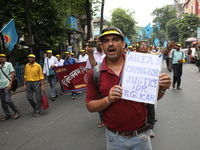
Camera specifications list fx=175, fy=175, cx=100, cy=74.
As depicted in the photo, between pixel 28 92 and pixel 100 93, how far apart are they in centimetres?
429

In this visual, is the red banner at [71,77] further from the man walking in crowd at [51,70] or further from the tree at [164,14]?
the tree at [164,14]

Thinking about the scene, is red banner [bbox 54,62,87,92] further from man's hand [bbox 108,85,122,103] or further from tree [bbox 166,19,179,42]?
tree [bbox 166,19,179,42]

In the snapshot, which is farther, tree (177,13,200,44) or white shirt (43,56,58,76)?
tree (177,13,200,44)

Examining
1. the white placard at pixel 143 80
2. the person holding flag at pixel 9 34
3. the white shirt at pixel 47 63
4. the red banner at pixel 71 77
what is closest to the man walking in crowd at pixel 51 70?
the white shirt at pixel 47 63

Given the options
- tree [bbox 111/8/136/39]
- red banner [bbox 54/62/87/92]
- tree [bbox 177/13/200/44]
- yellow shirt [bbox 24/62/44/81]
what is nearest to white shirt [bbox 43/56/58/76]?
red banner [bbox 54/62/87/92]

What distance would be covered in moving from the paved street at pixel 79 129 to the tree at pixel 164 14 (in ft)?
207

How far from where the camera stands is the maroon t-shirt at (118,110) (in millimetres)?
1579

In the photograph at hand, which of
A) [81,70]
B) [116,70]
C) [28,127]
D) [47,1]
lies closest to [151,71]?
[116,70]

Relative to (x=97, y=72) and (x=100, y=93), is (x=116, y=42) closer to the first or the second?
(x=97, y=72)

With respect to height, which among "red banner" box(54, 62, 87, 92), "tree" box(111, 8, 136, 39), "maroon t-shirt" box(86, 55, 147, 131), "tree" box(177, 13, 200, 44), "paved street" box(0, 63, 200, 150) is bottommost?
"paved street" box(0, 63, 200, 150)

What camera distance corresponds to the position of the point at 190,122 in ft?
13.6

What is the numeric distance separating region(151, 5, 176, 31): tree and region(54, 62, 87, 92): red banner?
61.9 m

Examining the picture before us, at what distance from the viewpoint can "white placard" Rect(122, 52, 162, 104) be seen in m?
1.49

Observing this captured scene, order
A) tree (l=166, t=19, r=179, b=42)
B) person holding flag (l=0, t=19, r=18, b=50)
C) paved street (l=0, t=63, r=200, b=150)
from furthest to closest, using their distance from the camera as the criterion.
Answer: tree (l=166, t=19, r=179, b=42) < person holding flag (l=0, t=19, r=18, b=50) < paved street (l=0, t=63, r=200, b=150)
